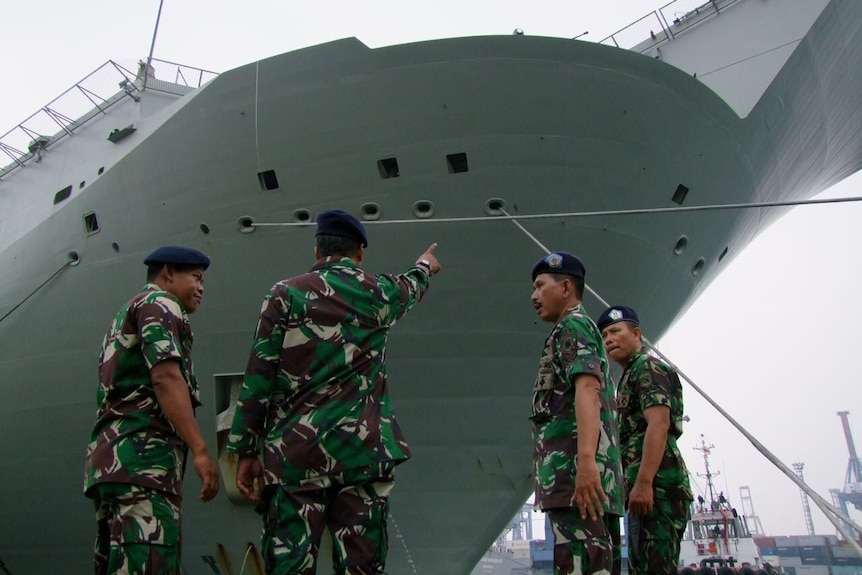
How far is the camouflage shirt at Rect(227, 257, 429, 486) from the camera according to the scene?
264 centimetres

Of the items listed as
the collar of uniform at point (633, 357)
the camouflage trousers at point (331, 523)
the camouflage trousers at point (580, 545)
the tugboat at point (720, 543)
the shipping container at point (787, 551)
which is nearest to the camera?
the camouflage trousers at point (331, 523)

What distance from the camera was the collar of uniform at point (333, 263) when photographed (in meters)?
3.04

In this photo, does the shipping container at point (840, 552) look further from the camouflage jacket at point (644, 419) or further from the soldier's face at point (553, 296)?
the soldier's face at point (553, 296)

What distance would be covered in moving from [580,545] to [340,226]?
1.63m

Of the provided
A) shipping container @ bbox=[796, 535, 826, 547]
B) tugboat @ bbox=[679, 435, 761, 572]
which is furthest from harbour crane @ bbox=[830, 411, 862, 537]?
tugboat @ bbox=[679, 435, 761, 572]

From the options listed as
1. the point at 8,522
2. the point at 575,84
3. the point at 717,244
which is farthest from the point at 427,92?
the point at 8,522

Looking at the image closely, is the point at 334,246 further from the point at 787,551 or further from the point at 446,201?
the point at 787,551

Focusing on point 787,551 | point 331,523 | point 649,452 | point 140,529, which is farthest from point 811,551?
point 140,529

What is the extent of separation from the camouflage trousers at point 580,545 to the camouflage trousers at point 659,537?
1.15 m

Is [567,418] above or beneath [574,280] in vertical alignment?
beneath

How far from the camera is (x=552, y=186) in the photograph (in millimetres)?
6980

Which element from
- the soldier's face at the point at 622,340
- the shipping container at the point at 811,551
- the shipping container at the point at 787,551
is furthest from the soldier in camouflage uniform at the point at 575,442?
the shipping container at the point at 787,551

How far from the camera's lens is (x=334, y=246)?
3094 millimetres

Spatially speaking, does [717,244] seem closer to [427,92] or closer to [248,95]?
[427,92]
